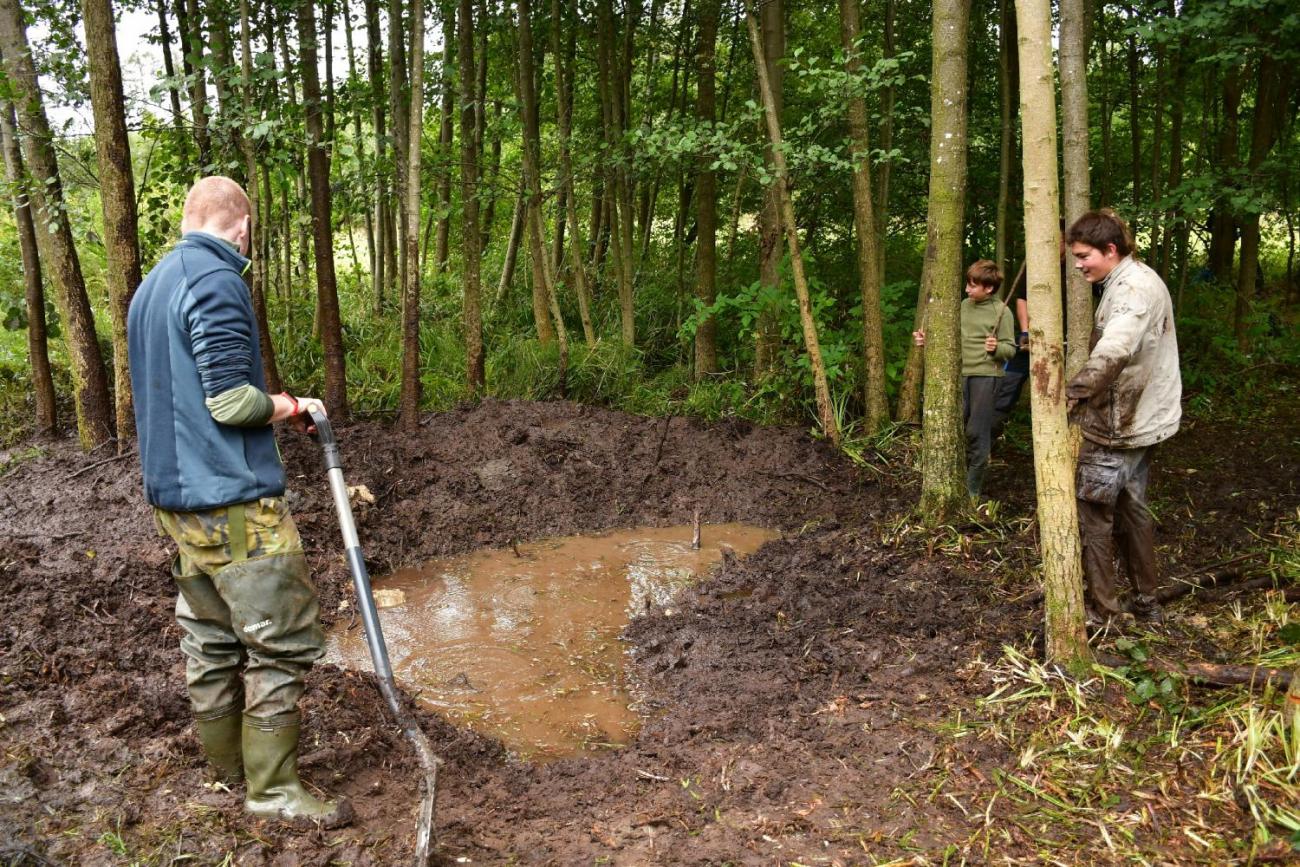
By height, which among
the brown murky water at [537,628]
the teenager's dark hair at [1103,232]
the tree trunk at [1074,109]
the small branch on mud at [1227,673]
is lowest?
the brown murky water at [537,628]

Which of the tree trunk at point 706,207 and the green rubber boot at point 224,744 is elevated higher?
the tree trunk at point 706,207

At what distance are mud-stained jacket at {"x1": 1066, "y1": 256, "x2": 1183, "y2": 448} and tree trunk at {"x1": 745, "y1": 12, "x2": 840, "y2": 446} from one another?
361cm

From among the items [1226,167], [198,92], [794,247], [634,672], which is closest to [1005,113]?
[1226,167]

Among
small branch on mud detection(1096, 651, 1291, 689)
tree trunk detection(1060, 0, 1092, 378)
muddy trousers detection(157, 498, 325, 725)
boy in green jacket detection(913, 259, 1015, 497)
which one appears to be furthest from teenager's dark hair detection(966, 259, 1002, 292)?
muddy trousers detection(157, 498, 325, 725)

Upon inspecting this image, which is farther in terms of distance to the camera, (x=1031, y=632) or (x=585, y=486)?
(x=585, y=486)

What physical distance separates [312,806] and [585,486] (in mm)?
4787

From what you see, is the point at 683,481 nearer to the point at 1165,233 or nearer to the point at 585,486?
the point at 585,486

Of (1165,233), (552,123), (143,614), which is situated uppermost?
(552,123)

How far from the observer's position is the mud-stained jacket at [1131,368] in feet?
13.4

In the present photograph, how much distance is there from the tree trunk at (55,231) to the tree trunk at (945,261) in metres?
6.39

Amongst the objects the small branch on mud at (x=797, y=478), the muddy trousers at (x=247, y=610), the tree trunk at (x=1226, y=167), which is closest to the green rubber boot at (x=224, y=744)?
the muddy trousers at (x=247, y=610)

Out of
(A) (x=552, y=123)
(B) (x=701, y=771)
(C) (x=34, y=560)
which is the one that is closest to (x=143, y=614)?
(C) (x=34, y=560)

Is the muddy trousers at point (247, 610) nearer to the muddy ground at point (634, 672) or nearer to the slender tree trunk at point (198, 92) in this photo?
the muddy ground at point (634, 672)

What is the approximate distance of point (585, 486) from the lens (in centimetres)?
787
